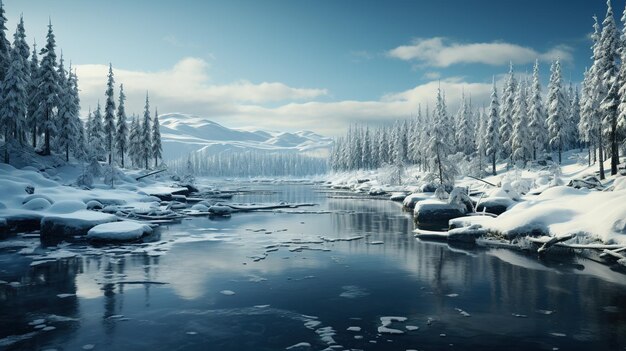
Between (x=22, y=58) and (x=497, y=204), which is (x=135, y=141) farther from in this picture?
(x=497, y=204)

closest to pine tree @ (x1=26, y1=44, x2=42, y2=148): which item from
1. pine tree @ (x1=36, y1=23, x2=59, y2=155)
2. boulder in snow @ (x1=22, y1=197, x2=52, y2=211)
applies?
pine tree @ (x1=36, y1=23, x2=59, y2=155)

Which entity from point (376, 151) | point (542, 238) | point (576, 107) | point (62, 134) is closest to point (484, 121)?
point (576, 107)

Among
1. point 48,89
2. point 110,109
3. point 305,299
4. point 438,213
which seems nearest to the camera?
point 305,299

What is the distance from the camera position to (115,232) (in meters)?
24.4

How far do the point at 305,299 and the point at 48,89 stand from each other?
53.5 meters

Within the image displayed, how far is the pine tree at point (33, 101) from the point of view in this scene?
54.3m

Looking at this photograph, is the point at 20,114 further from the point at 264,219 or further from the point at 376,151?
the point at 376,151

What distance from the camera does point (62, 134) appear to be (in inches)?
2142

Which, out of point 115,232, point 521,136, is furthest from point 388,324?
point 521,136

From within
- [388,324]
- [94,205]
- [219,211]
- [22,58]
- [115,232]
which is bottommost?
[388,324]

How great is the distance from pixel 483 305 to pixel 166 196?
45126 millimetres

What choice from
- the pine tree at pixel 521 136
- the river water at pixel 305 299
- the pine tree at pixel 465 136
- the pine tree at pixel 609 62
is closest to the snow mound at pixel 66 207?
the river water at pixel 305 299

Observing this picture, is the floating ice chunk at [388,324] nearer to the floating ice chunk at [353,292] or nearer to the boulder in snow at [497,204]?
the floating ice chunk at [353,292]

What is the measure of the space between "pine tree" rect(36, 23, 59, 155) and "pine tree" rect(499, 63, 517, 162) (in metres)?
65.4
